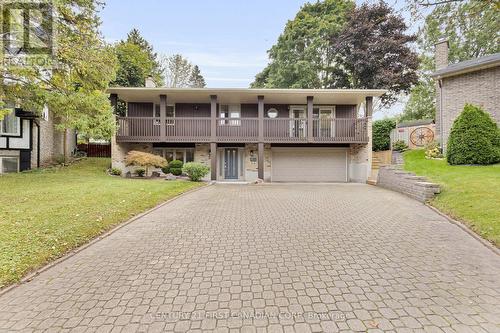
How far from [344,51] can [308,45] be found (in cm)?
390

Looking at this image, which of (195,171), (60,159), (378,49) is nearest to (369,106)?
(195,171)

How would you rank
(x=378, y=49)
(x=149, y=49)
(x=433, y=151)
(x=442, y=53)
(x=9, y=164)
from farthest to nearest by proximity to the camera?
(x=149, y=49) → (x=378, y=49) → (x=442, y=53) → (x=9, y=164) → (x=433, y=151)

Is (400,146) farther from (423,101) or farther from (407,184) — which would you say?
(423,101)

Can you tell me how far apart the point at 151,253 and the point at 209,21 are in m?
21.0

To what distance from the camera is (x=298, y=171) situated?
1673 cm

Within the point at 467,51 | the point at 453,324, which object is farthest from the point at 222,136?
the point at 467,51

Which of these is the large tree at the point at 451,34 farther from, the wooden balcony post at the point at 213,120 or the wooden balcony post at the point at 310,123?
the wooden balcony post at the point at 213,120

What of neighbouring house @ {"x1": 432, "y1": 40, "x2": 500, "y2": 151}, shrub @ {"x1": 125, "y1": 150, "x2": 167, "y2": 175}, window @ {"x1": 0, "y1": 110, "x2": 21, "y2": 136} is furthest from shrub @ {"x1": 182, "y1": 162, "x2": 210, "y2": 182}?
neighbouring house @ {"x1": 432, "y1": 40, "x2": 500, "y2": 151}

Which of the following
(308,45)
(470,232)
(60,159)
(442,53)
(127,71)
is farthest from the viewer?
(308,45)

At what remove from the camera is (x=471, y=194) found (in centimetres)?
746

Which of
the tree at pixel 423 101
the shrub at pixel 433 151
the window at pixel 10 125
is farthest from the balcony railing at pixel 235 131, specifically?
the tree at pixel 423 101

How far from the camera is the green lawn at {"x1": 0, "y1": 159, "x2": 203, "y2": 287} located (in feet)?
13.9

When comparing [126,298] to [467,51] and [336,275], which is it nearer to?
[336,275]

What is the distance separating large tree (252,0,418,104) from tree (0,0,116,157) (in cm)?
1992
